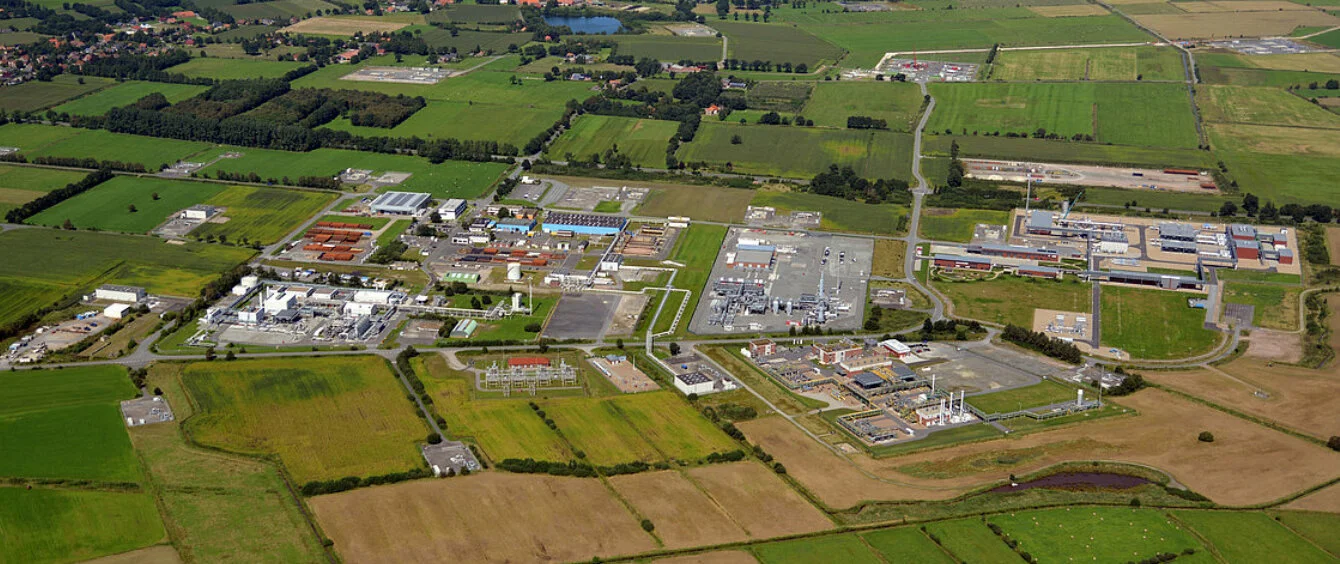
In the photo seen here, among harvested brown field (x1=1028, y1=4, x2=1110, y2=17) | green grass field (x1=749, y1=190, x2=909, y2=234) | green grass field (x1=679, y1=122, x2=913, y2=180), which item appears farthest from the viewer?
harvested brown field (x1=1028, y1=4, x2=1110, y2=17)

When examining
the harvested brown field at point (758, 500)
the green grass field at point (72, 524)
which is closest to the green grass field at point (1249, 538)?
the harvested brown field at point (758, 500)

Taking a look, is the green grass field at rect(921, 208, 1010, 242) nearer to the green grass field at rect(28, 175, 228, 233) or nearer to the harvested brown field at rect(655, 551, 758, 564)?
the harvested brown field at rect(655, 551, 758, 564)

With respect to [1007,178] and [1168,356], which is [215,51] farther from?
[1168,356]

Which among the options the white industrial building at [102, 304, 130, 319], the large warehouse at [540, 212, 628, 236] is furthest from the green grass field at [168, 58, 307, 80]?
the white industrial building at [102, 304, 130, 319]

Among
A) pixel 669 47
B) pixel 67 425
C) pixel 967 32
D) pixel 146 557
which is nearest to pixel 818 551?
pixel 146 557

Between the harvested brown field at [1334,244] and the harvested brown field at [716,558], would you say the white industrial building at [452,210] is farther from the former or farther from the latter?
the harvested brown field at [1334,244]

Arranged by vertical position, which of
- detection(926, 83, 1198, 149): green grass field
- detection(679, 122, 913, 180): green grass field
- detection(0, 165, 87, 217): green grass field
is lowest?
detection(0, 165, 87, 217): green grass field

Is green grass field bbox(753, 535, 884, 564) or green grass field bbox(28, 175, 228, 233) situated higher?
green grass field bbox(28, 175, 228, 233)
